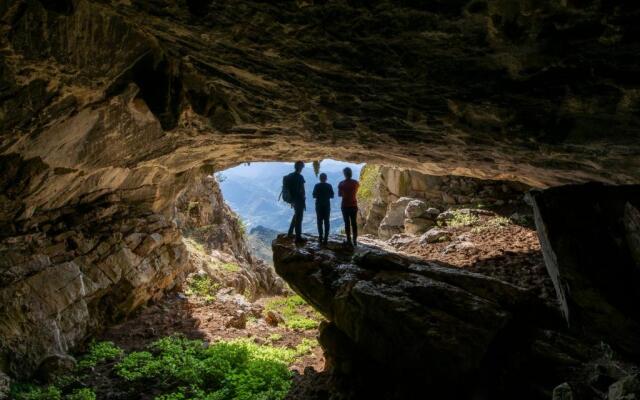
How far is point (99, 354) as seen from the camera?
9039 mm

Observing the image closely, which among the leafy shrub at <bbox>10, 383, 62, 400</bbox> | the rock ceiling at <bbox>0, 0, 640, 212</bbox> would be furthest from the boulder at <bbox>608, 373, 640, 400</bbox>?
the leafy shrub at <bbox>10, 383, 62, 400</bbox>

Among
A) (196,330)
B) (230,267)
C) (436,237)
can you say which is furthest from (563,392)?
(230,267)

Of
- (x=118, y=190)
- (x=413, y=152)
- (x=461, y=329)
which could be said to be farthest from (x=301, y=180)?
(x=118, y=190)

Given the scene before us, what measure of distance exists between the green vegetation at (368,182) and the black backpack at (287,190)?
1610 centimetres

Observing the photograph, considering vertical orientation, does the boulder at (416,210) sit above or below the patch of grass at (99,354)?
above

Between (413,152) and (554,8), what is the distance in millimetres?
5815

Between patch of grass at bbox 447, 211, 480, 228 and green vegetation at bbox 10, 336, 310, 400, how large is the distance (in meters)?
8.60

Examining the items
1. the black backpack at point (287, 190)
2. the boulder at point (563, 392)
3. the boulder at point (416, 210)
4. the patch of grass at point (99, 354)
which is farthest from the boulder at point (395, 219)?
the boulder at point (563, 392)

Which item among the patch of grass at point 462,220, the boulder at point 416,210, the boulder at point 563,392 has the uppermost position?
the boulder at point 563,392

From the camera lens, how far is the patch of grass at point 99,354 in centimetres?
853

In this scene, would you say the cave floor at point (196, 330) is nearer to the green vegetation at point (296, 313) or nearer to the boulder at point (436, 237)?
the green vegetation at point (296, 313)

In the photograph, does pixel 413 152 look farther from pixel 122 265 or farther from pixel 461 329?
pixel 122 265

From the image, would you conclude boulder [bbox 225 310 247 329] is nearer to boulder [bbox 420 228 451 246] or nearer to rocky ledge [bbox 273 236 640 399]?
rocky ledge [bbox 273 236 640 399]

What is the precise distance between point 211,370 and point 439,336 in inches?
221
